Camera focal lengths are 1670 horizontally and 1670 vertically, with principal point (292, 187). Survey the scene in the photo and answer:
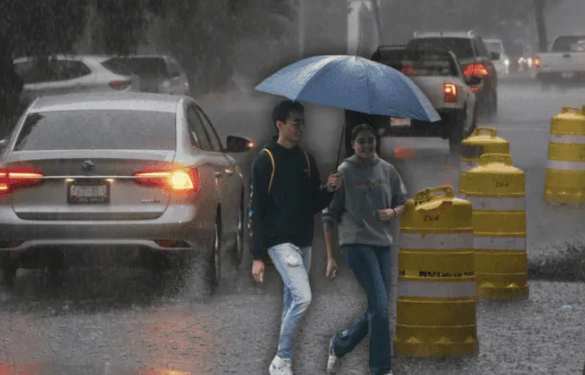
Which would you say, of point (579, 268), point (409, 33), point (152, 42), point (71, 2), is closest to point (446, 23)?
point (409, 33)

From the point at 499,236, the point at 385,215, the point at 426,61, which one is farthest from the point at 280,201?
the point at 426,61

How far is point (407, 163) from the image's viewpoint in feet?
79.2

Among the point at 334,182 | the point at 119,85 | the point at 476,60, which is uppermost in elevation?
the point at 334,182

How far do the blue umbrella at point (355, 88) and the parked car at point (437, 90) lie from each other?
15.8 meters

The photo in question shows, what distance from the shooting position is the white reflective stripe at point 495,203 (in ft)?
39.1

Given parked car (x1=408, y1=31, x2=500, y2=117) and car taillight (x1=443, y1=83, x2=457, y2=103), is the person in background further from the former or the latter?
parked car (x1=408, y1=31, x2=500, y2=117)

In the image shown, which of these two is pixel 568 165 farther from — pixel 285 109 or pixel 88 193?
pixel 285 109

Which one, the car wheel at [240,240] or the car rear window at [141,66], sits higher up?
the car wheel at [240,240]

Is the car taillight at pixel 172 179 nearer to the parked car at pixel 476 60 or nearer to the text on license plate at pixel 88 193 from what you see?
the text on license plate at pixel 88 193

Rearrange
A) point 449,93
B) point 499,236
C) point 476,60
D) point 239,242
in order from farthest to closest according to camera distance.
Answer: point 476,60, point 449,93, point 239,242, point 499,236

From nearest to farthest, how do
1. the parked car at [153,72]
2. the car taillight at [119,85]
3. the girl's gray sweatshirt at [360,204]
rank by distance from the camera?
the girl's gray sweatshirt at [360,204] < the car taillight at [119,85] < the parked car at [153,72]

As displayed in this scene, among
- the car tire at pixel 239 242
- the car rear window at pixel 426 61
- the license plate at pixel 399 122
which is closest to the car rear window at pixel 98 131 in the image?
the car tire at pixel 239 242

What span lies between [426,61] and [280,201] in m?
18.1

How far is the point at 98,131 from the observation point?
12.5 metres
